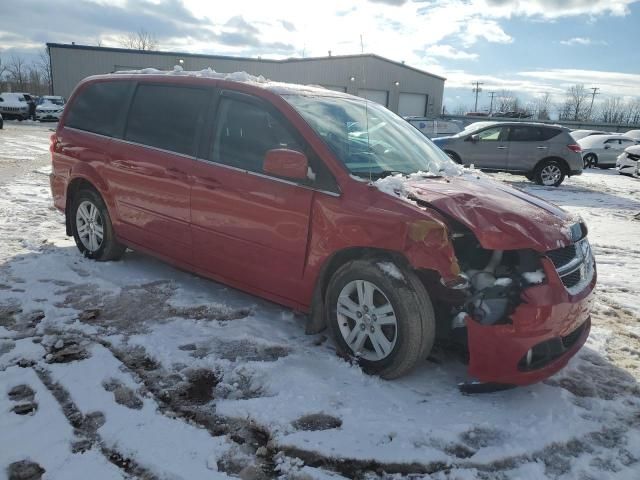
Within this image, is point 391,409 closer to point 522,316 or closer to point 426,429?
point 426,429

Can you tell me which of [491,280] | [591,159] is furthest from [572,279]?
[591,159]

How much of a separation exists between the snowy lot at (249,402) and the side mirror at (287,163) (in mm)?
1207

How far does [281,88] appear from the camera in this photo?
13.2ft

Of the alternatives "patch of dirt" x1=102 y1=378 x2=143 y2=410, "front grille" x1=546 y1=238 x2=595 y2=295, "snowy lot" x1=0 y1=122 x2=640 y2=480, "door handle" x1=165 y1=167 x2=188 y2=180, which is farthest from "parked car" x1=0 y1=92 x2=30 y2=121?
"front grille" x1=546 y1=238 x2=595 y2=295

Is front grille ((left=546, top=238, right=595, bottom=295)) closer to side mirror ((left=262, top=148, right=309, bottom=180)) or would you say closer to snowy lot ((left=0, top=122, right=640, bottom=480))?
snowy lot ((left=0, top=122, right=640, bottom=480))

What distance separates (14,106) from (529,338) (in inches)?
1501

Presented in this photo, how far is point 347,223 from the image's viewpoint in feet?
Result: 10.8

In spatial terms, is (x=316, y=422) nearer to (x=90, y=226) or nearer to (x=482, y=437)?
(x=482, y=437)

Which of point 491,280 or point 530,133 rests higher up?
point 530,133

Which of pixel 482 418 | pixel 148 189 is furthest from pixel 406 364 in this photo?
pixel 148 189

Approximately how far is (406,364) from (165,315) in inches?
77.8

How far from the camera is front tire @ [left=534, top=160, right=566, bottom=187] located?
13.7m

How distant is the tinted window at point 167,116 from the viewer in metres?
4.27

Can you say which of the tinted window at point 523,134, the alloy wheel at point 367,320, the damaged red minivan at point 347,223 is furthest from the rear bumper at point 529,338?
the tinted window at point 523,134
